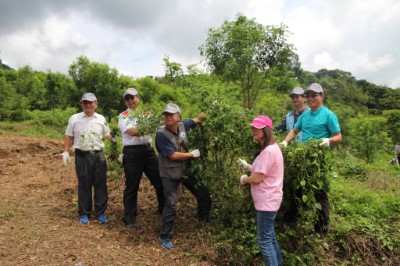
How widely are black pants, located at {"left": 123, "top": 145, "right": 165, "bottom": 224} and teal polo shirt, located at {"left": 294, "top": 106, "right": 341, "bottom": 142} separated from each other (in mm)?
2171

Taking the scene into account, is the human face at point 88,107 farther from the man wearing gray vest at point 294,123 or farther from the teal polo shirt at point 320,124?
the teal polo shirt at point 320,124

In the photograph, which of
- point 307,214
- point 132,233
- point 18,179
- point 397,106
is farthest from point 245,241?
point 397,106

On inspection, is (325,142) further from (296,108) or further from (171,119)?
→ (171,119)

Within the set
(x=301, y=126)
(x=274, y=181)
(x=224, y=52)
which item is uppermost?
(x=224, y=52)

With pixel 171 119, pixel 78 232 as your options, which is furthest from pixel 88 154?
pixel 171 119

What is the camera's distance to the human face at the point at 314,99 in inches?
156

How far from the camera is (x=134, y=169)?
15.3ft

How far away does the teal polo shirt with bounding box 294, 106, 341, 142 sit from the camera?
386 centimetres

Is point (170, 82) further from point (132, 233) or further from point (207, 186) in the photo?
point (132, 233)

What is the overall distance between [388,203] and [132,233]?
399cm

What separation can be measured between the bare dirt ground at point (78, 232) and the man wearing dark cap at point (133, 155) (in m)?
0.39

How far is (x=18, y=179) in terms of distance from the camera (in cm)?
739

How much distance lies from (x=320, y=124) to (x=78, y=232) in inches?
139

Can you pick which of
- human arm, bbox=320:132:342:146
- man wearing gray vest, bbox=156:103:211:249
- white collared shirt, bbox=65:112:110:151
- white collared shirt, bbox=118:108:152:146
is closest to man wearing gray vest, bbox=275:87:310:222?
human arm, bbox=320:132:342:146
